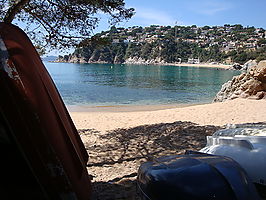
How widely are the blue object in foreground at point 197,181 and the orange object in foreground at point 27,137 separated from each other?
0.64 metres

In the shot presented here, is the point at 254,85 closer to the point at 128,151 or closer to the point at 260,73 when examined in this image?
the point at 260,73

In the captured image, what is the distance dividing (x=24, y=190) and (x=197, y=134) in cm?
532

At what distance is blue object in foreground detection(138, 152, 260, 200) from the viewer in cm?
177

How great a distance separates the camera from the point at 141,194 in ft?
6.91

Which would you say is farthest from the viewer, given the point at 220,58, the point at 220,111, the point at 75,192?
the point at 220,58

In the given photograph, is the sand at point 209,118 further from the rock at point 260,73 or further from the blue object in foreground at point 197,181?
the blue object in foreground at point 197,181

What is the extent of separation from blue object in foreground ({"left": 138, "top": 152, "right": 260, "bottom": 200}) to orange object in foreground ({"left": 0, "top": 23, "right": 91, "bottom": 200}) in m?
0.64

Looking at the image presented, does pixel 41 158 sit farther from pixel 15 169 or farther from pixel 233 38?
pixel 233 38

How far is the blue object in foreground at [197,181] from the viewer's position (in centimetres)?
177

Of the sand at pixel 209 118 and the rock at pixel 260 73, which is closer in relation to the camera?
the sand at pixel 209 118

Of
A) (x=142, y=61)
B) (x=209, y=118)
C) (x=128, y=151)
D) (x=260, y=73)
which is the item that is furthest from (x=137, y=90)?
(x=142, y=61)

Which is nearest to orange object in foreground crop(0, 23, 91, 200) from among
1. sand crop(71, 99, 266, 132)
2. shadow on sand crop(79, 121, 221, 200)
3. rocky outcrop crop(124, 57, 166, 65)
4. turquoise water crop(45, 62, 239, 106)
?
shadow on sand crop(79, 121, 221, 200)

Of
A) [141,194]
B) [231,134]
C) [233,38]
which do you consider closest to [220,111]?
[231,134]

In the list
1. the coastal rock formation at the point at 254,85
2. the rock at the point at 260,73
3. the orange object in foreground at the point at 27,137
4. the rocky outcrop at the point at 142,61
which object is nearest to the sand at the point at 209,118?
the coastal rock formation at the point at 254,85
